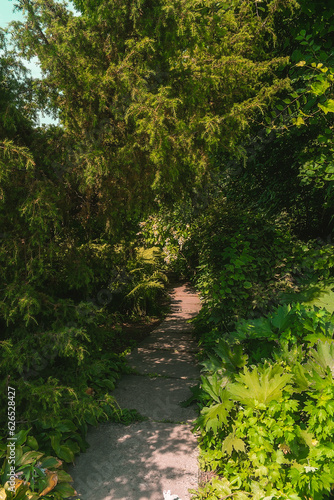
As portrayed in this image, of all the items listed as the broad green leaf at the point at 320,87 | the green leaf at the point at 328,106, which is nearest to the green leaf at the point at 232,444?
the green leaf at the point at 328,106

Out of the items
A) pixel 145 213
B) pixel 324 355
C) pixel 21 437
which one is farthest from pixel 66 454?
pixel 145 213

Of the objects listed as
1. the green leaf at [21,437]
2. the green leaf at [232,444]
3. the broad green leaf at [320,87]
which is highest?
the broad green leaf at [320,87]

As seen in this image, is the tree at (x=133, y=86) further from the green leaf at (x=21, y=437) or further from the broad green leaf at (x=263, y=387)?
the green leaf at (x=21, y=437)

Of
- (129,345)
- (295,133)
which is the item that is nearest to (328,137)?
(295,133)

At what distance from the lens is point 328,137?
128 inches

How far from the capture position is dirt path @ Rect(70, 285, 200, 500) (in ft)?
9.52

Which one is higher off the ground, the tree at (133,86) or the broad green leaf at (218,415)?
the tree at (133,86)

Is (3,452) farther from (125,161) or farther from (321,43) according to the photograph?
(321,43)

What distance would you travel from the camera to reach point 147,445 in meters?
3.40

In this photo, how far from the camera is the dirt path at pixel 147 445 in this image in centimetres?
290

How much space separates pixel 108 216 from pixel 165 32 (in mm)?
1974

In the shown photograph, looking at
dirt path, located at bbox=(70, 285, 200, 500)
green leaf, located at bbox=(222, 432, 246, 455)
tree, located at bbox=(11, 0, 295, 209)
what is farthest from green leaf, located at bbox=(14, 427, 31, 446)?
tree, located at bbox=(11, 0, 295, 209)

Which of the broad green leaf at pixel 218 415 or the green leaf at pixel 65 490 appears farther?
the broad green leaf at pixel 218 415

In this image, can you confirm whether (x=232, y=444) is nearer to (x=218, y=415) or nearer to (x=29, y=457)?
(x=218, y=415)
